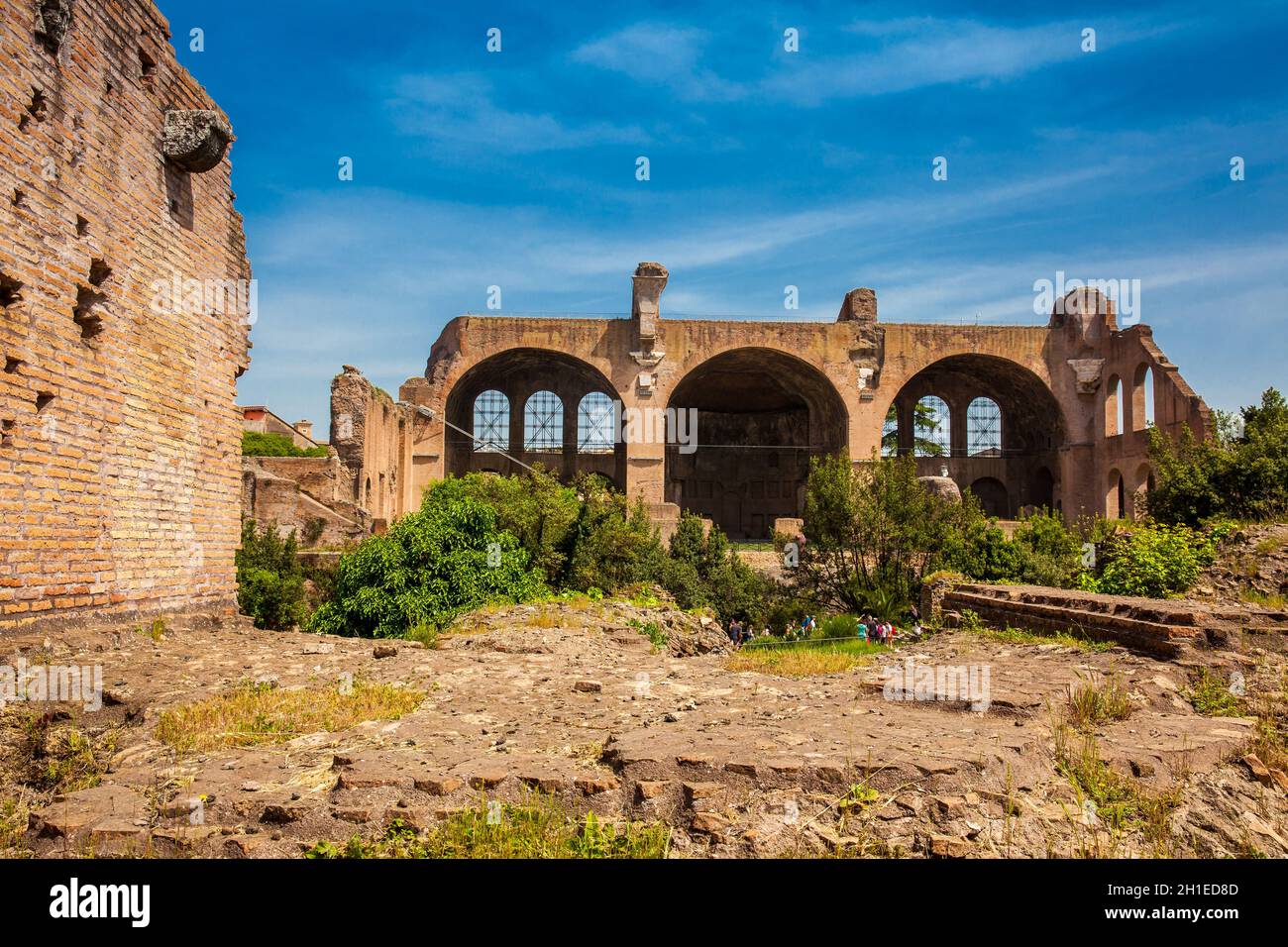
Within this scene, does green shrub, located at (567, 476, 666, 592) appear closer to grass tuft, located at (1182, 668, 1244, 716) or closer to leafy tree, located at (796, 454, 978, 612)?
leafy tree, located at (796, 454, 978, 612)

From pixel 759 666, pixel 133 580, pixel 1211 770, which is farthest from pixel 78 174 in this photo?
pixel 1211 770

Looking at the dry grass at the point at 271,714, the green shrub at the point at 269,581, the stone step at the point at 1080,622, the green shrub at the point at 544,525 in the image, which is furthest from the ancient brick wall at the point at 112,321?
the stone step at the point at 1080,622

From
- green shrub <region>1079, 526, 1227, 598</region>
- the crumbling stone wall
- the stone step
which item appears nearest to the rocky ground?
the stone step

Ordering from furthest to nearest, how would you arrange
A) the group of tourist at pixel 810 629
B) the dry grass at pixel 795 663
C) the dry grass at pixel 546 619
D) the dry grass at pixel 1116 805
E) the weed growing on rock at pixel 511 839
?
the group of tourist at pixel 810 629 → the dry grass at pixel 546 619 → the dry grass at pixel 795 663 → the dry grass at pixel 1116 805 → the weed growing on rock at pixel 511 839

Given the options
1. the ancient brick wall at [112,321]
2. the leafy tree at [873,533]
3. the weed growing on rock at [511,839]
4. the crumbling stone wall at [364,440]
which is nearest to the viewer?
the weed growing on rock at [511,839]

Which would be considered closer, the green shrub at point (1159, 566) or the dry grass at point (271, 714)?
the dry grass at point (271, 714)

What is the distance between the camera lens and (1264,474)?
14.8 meters

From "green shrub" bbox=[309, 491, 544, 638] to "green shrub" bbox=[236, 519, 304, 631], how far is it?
108cm

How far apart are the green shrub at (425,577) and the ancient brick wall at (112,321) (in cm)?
325

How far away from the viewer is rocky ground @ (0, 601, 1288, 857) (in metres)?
3.91

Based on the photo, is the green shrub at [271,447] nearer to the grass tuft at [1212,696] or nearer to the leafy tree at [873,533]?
the leafy tree at [873,533]

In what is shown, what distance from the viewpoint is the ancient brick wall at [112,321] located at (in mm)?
6152

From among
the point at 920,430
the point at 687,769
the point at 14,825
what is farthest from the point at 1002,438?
the point at 14,825
